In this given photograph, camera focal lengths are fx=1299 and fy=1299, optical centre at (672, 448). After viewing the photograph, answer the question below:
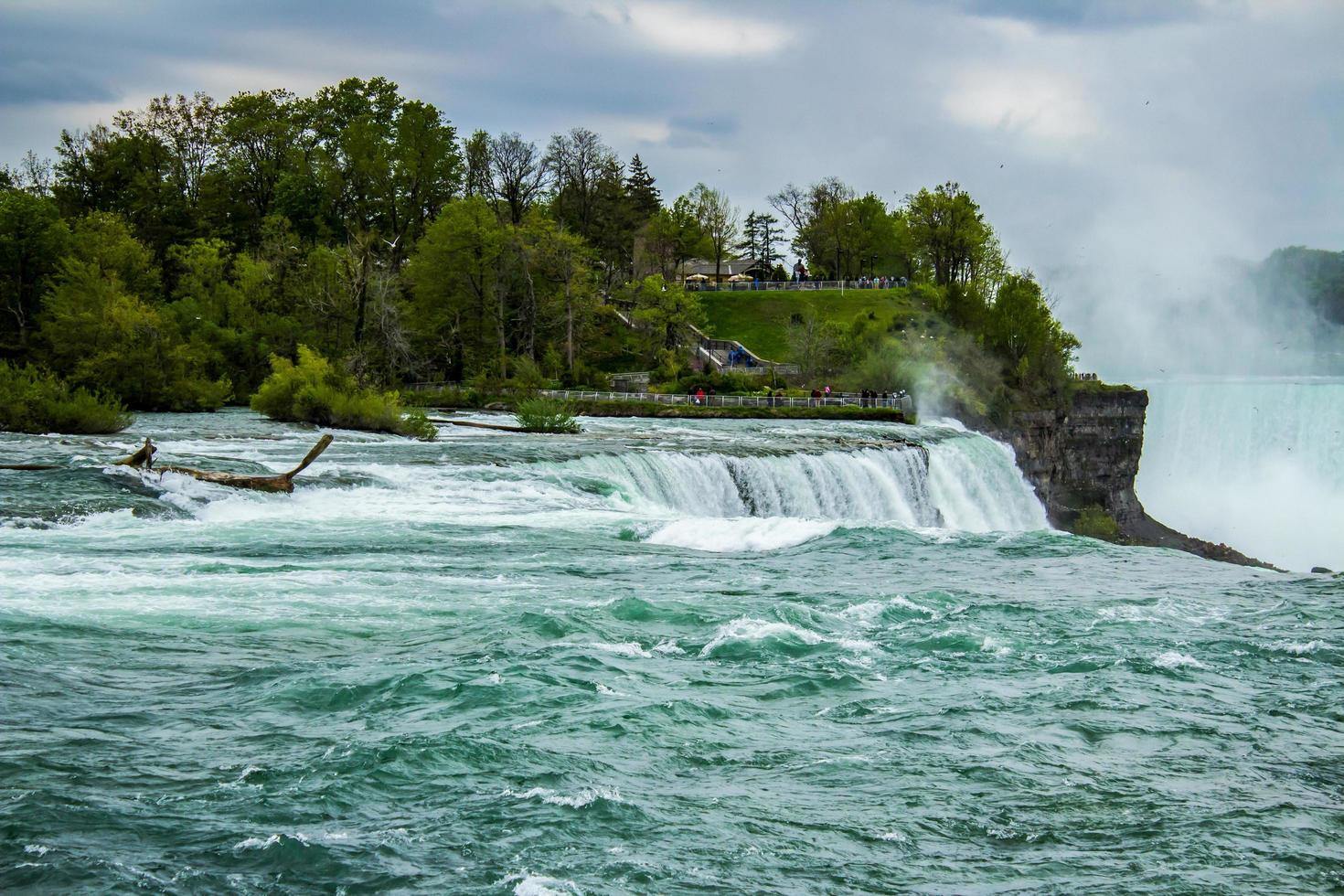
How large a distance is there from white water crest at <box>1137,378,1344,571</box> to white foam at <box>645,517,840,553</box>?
148ft

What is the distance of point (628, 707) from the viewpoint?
12.4 m

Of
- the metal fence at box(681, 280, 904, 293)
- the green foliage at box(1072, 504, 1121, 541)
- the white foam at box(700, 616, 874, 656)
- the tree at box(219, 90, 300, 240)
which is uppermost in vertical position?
the tree at box(219, 90, 300, 240)

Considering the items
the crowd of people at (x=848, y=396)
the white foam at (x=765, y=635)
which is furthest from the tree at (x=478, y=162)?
the white foam at (x=765, y=635)

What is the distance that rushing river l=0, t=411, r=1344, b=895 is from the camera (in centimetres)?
912

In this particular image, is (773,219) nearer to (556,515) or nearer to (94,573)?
(556,515)

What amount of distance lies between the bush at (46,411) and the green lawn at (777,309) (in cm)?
4690

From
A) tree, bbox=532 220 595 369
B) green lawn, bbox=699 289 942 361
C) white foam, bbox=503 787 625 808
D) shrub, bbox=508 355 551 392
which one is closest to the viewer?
white foam, bbox=503 787 625 808

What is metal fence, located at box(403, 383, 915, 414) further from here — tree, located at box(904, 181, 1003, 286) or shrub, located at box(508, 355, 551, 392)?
tree, located at box(904, 181, 1003, 286)

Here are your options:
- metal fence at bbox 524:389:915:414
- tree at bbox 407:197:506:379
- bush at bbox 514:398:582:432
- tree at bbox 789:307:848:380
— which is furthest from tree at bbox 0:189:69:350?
tree at bbox 789:307:848:380

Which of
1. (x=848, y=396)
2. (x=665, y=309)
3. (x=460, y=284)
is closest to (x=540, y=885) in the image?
(x=848, y=396)

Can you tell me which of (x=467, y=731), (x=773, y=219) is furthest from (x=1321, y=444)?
(x=467, y=731)

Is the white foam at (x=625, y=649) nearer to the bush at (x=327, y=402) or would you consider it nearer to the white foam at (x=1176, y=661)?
the white foam at (x=1176, y=661)

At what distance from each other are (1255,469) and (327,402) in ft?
177

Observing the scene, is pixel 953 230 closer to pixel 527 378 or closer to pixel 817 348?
A: pixel 817 348
